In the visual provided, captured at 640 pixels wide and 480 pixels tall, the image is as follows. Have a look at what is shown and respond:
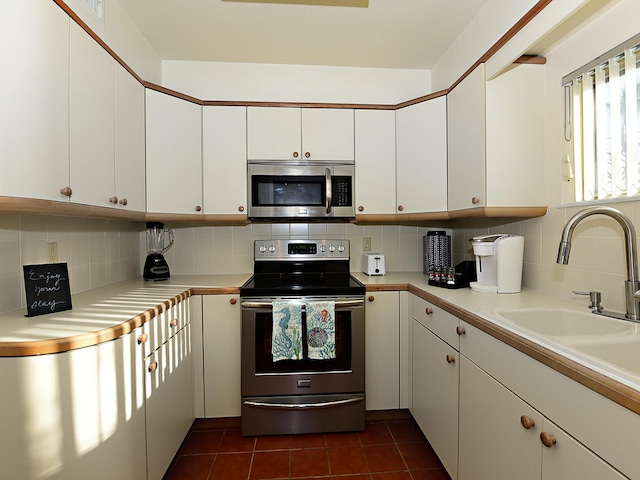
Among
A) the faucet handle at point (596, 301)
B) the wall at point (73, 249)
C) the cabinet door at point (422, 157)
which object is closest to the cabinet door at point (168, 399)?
the wall at point (73, 249)

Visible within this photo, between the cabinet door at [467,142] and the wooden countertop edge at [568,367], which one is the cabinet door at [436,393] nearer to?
the wooden countertop edge at [568,367]

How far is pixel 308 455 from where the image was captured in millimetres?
1976

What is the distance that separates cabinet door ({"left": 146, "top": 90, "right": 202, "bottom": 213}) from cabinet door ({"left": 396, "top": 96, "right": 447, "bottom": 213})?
1.37 m

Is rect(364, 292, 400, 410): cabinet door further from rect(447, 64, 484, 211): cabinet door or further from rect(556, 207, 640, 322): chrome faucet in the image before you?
rect(556, 207, 640, 322): chrome faucet

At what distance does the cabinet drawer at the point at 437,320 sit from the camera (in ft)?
5.36

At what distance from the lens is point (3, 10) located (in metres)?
1.11

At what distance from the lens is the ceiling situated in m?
2.04

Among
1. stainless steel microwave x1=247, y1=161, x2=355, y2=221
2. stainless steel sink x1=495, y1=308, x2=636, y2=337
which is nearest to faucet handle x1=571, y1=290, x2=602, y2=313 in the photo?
stainless steel sink x1=495, y1=308, x2=636, y2=337

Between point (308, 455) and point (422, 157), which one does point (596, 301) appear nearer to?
point (422, 157)

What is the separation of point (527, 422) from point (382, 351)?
1.27m

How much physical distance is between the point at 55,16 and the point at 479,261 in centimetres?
218

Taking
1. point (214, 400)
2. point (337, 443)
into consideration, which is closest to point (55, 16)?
point (214, 400)

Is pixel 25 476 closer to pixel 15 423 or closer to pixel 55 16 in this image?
pixel 15 423

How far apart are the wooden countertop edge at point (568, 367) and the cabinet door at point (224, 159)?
5.46ft
